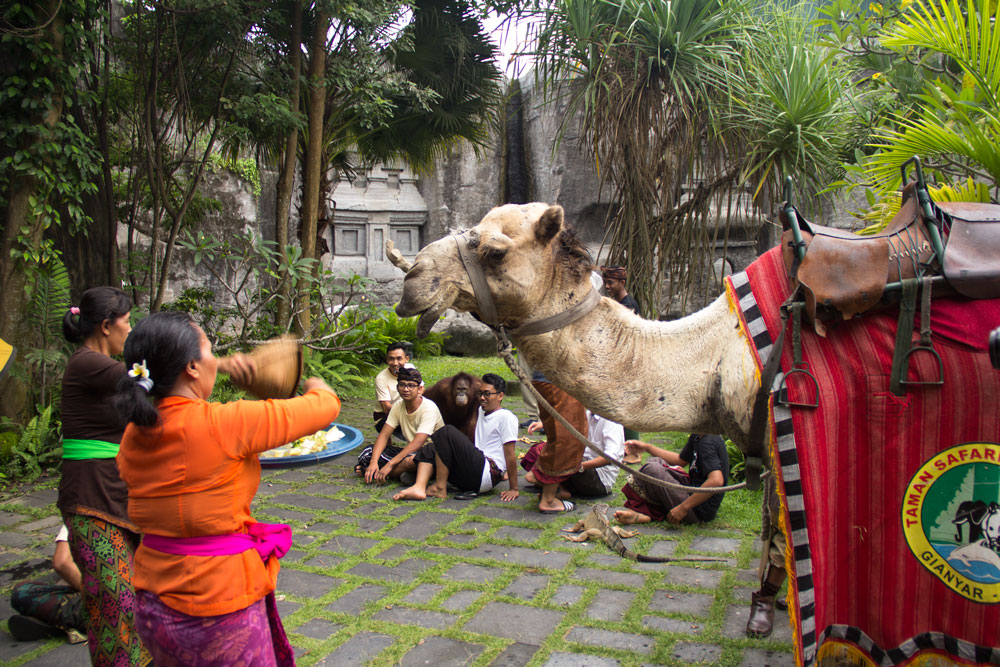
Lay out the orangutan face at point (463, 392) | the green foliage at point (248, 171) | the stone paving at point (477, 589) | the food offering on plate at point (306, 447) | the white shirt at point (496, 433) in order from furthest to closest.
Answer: the green foliage at point (248, 171) → the food offering on plate at point (306, 447) → the orangutan face at point (463, 392) → the white shirt at point (496, 433) → the stone paving at point (477, 589)

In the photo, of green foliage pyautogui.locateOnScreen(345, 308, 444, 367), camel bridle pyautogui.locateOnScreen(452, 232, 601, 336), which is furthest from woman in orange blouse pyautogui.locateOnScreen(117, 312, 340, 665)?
green foliage pyautogui.locateOnScreen(345, 308, 444, 367)

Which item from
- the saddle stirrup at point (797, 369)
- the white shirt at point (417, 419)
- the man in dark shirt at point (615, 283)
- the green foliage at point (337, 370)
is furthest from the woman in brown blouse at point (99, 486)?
the green foliage at point (337, 370)

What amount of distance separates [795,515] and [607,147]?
6.00 m

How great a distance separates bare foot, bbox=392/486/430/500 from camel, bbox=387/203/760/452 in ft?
11.9

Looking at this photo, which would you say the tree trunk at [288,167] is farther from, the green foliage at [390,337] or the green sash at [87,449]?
the green sash at [87,449]

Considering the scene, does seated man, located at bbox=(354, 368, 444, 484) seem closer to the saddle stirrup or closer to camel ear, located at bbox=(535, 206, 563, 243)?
camel ear, located at bbox=(535, 206, 563, 243)

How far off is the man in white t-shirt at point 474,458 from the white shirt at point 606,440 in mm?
680

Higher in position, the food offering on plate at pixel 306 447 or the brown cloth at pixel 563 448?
the brown cloth at pixel 563 448

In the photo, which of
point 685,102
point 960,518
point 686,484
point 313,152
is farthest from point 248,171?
point 960,518

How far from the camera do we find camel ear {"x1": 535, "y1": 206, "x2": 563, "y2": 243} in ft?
7.62

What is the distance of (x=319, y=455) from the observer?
6754 mm

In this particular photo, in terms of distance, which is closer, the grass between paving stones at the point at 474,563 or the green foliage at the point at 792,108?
the grass between paving stones at the point at 474,563

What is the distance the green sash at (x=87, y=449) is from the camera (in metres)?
2.99

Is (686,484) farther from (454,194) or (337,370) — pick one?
(454,194)
